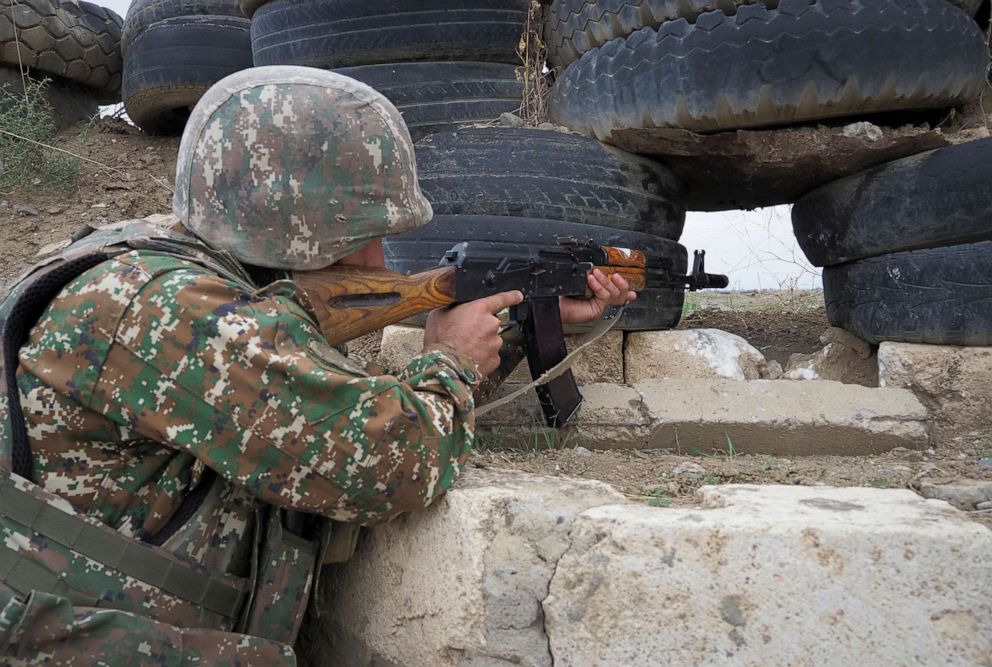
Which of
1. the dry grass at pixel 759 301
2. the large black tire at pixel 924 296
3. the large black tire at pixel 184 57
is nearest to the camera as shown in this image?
the large black tire at pixel 924 296

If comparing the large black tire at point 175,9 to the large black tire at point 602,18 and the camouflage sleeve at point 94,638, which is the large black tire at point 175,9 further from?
the camouflage sleeve at point 94,638

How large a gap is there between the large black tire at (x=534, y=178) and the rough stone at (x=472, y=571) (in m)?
1.10

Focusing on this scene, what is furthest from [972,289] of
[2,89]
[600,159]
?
[2,89]

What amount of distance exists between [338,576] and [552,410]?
29.8 inches

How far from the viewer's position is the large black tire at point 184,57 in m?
5.06

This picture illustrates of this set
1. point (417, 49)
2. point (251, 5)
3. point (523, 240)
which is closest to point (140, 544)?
point (523, 240)

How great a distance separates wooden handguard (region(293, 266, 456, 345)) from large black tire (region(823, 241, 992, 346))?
1.53 metres

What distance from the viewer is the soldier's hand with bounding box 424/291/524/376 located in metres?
2.03

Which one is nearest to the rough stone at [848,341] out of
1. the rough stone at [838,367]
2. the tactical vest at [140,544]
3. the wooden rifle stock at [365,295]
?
the rough stone at [838,367]

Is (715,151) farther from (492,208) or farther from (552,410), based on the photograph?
(552,410)

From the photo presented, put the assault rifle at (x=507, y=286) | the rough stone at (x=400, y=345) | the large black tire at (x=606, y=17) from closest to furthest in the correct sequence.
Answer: the assault rifle at (x=507, y=286) < the large black tire at (x=606, y=17) < the rough stone at (x=400, y=345)

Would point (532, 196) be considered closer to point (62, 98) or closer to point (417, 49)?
point (417, 49)

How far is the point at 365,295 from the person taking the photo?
1946 mm

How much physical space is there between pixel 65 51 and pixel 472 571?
508cm
